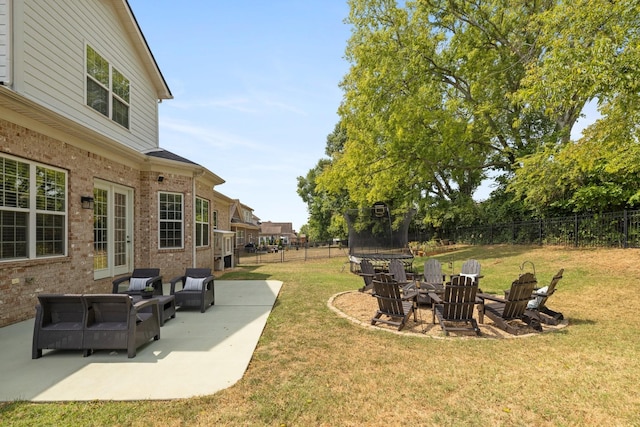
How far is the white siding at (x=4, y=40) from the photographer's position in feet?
20.4

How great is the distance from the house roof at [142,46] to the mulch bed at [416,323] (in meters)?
10.8

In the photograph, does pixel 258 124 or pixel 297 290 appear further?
pixel 258 124

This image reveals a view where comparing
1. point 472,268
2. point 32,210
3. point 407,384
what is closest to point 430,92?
point 472,268

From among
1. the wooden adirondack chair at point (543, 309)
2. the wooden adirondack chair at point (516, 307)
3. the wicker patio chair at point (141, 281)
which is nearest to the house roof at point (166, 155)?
the wicker patio chair at point (141, 281)

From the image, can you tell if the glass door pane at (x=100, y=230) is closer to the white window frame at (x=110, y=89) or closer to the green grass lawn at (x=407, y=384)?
the white window frame at (x=110, y=89)

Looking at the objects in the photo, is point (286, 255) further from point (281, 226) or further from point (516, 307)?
point (281, 226)

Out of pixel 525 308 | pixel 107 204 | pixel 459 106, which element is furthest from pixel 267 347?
pixel 459 106

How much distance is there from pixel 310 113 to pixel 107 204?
8434 millimetres

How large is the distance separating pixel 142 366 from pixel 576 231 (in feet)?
54.9

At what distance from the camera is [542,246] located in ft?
51.1

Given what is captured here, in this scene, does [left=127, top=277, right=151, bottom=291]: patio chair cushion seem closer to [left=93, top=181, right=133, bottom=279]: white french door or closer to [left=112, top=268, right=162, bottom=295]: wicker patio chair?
[left=112, top=268, right=162, bottom=295]: wicker patio chair

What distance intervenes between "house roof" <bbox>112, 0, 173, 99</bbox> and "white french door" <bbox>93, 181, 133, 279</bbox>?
17.0ft

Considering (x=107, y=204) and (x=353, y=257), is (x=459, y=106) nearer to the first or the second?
(x=353, y=257)

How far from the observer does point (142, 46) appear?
11.2 metres
